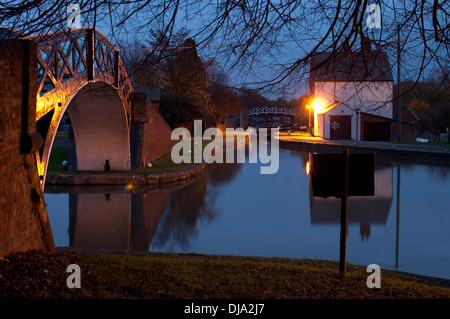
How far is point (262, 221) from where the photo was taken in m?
12.3

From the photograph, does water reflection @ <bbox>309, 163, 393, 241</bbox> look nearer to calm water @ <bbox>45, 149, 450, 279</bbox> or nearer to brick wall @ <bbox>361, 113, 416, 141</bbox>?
calm water @ <bbox>45, 149, 450, 279</bbox>

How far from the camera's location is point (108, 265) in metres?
5.59

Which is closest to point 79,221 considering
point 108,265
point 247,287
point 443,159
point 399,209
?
point 108,265

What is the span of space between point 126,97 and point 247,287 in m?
14.8

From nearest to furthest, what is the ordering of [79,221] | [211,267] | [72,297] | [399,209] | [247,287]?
[72,297] → [247,287] → [211,267] → [79,221] → [399,209]

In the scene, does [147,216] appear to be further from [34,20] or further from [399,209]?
[34,20]

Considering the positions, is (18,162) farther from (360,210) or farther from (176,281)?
(360,210)

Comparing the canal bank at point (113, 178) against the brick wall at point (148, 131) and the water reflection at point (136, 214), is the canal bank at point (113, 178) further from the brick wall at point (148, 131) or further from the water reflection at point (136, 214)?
the brick wall at point (148, 131)

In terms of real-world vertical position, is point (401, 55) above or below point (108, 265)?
above

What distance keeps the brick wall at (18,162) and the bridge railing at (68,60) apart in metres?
0.45

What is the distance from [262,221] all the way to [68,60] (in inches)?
247

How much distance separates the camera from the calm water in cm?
948

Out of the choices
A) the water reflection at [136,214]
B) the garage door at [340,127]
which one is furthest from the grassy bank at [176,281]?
the garage door at [340,127]

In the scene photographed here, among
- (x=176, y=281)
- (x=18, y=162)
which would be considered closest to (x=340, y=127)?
(x=18, y=162)
